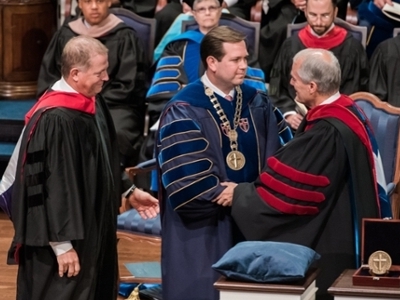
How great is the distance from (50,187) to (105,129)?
1.76ft

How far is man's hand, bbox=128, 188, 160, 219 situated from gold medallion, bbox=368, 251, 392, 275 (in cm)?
197

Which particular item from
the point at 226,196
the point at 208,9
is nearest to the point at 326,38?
the point at 208,9

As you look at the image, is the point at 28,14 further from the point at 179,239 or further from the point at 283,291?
the point at 283,291

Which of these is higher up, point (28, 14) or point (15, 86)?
point (28, 14)

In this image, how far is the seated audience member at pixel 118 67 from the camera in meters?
8.77

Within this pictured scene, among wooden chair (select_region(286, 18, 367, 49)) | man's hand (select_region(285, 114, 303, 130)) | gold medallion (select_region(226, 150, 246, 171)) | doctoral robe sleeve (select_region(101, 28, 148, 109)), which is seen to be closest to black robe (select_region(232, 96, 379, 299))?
gold medallion (select_region(226, 150, 246, 171))

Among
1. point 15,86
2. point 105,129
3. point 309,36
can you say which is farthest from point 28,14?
point 105,129

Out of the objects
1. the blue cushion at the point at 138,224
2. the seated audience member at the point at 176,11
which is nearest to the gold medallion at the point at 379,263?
the blue cushion at the point at 138,224

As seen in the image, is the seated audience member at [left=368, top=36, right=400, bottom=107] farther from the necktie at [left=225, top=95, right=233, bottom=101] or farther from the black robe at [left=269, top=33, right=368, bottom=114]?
the necktie at [left=225, top=95, right=233, bottom=101]

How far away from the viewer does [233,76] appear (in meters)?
5.57

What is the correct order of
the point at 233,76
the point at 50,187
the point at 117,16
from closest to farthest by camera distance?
1. the point at 50,187
2. the point at 233,76
3. the point at 117,16

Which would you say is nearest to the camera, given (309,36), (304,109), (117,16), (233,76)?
(233,76)

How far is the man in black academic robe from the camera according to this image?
5172mm

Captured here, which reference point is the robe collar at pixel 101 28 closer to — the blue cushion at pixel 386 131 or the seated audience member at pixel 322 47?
the seated audience member at pixel 322 47
